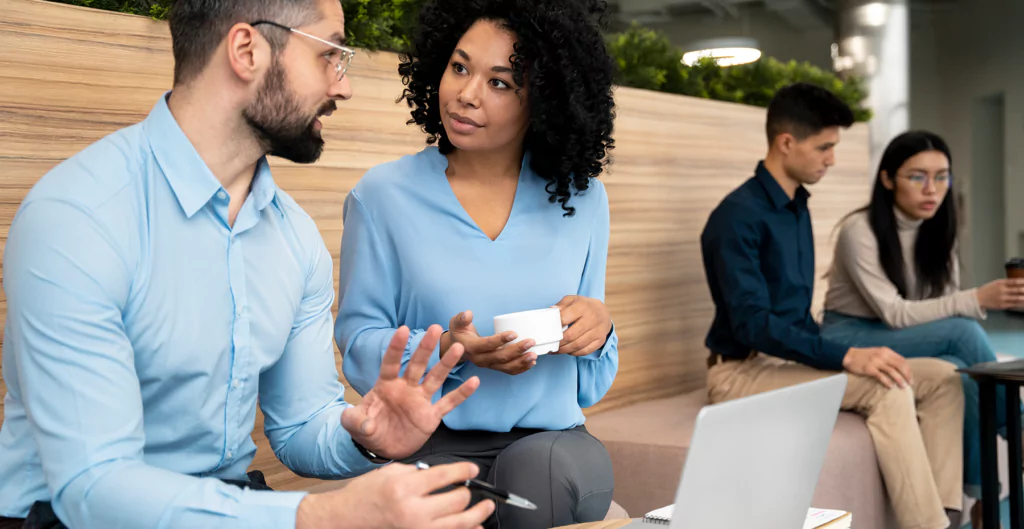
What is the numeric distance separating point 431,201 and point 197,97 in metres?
0.72

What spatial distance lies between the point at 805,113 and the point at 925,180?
2.26 feet

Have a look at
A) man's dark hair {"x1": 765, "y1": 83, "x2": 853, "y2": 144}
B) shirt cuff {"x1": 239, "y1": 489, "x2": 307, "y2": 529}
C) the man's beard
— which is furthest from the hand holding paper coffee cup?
shirt cuff {"x1": 239, "y1": 489, "x2": 307, "y2": 529}

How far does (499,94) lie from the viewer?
6.78 ft

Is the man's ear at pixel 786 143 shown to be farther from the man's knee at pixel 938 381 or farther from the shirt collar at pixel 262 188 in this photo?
the shirt collar at pixel 262 188

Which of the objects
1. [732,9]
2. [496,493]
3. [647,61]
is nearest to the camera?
[496,493]

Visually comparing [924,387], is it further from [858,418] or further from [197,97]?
[197,97]

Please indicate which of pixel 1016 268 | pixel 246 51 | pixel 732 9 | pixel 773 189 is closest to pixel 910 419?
pixel 1016 268

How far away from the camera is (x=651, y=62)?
167 inches

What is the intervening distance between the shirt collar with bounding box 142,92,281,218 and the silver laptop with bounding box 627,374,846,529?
31.7 inches

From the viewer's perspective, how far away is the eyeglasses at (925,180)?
387cm

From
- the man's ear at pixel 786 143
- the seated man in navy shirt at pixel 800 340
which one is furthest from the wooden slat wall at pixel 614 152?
the man's ear at pixel 786 143

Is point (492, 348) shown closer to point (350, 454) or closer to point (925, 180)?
point (350, 454)

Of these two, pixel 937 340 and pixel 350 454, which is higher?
pixel 350 454

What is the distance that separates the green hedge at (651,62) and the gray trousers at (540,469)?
123cm
